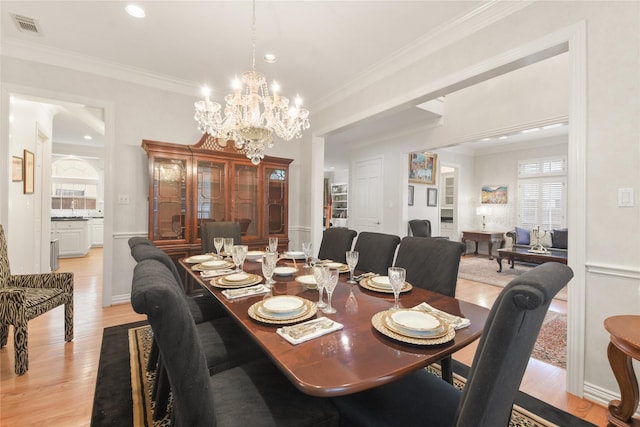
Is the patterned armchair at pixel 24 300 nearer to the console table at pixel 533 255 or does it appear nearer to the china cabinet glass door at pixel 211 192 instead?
the china cabinet glass door at pixel 211 192

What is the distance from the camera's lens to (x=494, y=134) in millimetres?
3656

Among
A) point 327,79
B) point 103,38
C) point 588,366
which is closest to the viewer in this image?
point 588,366

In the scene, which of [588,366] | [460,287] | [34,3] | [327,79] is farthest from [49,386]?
[460,287]

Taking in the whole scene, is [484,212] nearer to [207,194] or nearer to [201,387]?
[207,194]

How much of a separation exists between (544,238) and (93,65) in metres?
7.83

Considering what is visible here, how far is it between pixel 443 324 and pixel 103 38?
3533mm

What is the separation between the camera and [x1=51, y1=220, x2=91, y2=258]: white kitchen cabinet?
19.9ft

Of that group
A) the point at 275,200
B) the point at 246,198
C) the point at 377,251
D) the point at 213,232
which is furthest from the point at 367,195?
the point at 377,251

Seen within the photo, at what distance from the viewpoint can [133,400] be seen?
1626 mm

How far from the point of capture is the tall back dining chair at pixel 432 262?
168cm

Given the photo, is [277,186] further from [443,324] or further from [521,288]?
[521,288]

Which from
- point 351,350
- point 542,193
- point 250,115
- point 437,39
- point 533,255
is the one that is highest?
point 437,39

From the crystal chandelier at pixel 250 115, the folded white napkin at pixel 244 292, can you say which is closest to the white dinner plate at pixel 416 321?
the folded white napkin at pixel 244 292

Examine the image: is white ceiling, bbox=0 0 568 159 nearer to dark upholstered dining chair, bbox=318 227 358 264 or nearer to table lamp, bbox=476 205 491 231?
dark upholstered dining chair, bbox=318 227 358 264
